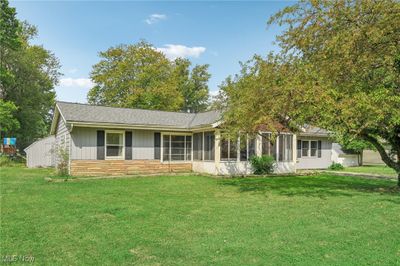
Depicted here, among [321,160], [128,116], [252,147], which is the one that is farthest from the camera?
[321,160]

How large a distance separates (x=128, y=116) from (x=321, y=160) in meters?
15.5

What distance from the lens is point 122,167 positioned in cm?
1639

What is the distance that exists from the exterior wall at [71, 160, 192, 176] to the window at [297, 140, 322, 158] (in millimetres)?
9500

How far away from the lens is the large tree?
9203mm

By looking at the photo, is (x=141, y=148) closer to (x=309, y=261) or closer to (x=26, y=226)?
(x=26, y=226)

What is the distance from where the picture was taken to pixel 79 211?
24.3ft

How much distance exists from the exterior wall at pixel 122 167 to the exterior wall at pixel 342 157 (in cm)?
1442

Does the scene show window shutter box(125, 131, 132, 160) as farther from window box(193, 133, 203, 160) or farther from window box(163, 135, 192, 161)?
window box(193, 133, 203, 160)

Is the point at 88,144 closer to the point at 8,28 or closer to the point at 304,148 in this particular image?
the point at 8,28

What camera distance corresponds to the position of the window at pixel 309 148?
23312 mm

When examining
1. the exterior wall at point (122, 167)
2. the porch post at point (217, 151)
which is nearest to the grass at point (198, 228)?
the exterior wall at point (122, 167)

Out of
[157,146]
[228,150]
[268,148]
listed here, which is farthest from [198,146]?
[268,148]

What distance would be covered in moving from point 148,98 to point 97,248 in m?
32.0

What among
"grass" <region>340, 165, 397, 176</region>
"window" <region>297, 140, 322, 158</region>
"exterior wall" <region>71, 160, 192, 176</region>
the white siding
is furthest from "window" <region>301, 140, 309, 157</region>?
the white siding
